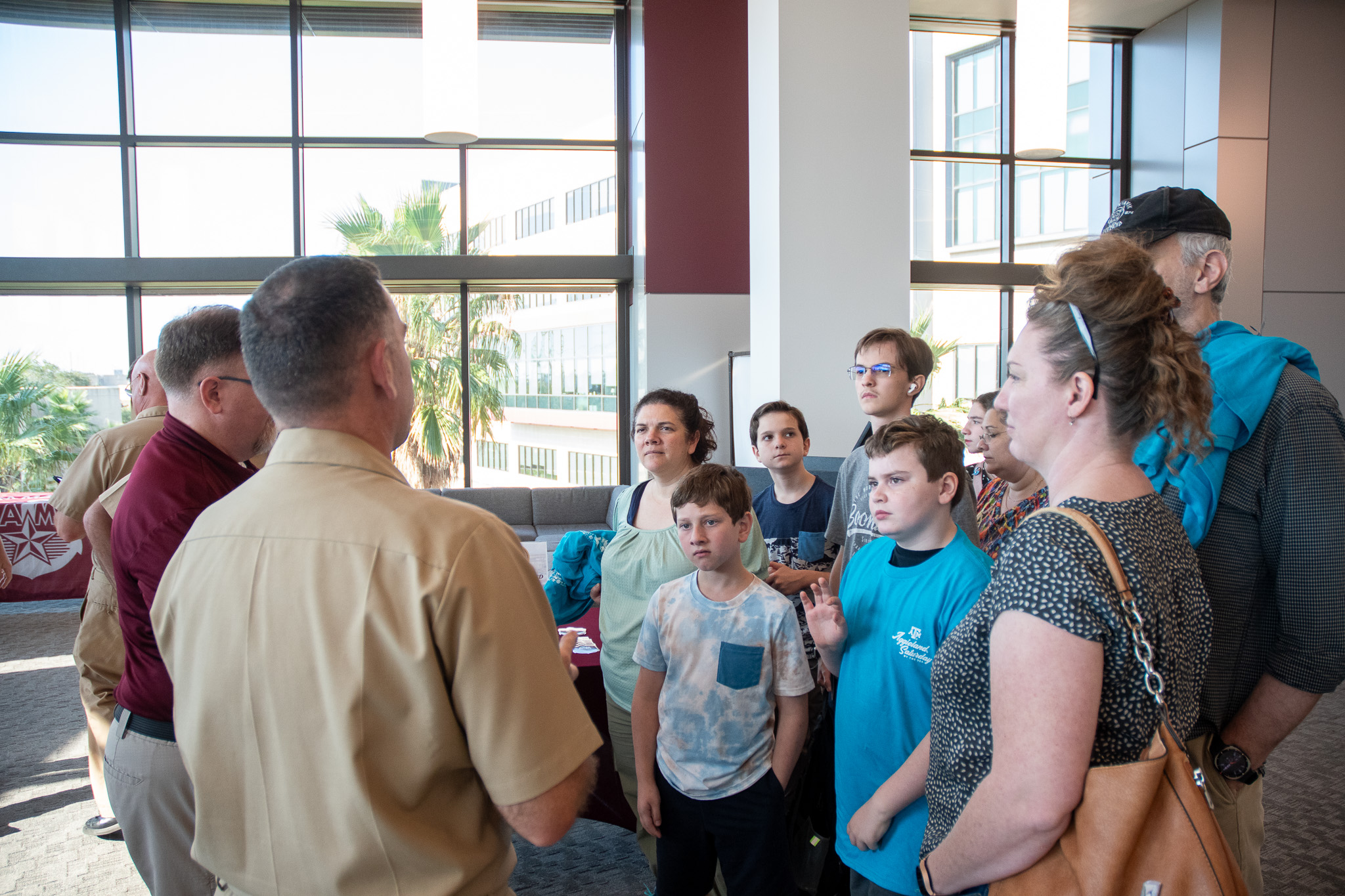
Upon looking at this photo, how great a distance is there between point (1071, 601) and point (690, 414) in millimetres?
1782

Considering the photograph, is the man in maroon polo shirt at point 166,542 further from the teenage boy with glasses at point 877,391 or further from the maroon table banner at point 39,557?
the maroon table banner at point 39,557

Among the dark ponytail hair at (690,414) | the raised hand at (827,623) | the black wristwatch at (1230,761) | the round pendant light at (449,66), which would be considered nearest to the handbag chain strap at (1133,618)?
the black wristwatch at (1230,761)

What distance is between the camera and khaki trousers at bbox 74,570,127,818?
2740 mm

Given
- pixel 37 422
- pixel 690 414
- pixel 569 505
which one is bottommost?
pixel 569 505

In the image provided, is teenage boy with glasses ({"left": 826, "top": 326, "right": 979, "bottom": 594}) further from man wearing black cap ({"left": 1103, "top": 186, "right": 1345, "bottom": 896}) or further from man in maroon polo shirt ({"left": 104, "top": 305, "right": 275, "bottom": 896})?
man in maroon polo shirt ({"left": 104, "top": 305, "right": 275, "bottom": 896})

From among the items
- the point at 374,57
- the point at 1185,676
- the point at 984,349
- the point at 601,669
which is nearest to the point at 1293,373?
the point at 1185,676

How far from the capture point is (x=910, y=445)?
5.89 ft

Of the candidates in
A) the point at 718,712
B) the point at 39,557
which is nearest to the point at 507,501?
the point at 39,557

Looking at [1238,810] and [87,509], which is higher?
[87,509]

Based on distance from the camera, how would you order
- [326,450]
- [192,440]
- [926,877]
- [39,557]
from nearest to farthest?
1. [326,450]
2. [926,877]
3. [192,440]
4. [39,557]

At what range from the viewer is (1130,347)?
103 cm

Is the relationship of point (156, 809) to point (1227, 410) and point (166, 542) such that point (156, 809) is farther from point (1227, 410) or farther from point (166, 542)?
point (1227, 410)

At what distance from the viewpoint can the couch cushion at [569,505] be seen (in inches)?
310

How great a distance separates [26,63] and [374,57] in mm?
3060
